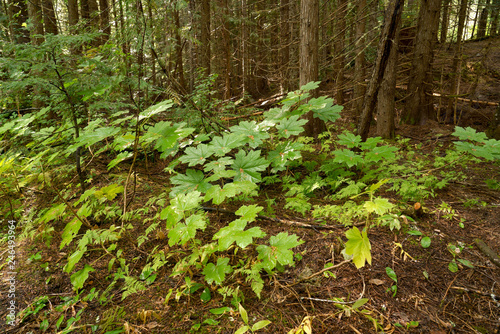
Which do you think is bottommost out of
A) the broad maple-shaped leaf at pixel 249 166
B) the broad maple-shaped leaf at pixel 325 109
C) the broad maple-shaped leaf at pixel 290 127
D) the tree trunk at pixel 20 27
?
the broad maple-shaped leaf at pixel 249 166

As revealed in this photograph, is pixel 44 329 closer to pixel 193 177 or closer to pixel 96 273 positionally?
pixel 96 273

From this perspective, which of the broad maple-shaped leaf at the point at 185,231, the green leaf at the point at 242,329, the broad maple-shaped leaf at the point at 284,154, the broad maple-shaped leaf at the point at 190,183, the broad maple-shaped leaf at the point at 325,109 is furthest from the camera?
the broad maple-shaped leaf at the point at 325,109

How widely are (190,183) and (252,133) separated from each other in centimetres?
91

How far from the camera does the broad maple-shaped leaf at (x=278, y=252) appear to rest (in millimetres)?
1724

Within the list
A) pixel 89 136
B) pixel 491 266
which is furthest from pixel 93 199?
pixel 491 266

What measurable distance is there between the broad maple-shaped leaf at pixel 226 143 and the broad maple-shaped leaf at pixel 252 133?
7cm

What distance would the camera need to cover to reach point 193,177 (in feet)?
7.69

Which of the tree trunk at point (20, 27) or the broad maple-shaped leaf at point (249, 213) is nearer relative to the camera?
the broad maple-shaped leaf at point (249, 213)

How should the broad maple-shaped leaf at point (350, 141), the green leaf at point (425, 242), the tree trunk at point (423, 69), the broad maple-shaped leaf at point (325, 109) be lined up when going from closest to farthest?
1. the green leaf at point (425, 242)
2. the broad maple-shaped leaf at point (325, 109)
3. the broad maple-shaped leaf at point (350, 141)
4. the tree trunk at point (423, 69)

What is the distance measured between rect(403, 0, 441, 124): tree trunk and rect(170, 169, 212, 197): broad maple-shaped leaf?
287 inches

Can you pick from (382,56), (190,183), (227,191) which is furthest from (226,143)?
(382,56)

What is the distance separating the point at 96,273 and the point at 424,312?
2.59m

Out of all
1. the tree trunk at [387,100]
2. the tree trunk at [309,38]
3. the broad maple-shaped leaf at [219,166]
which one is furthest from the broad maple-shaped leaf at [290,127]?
the tree trunk at [387,100]

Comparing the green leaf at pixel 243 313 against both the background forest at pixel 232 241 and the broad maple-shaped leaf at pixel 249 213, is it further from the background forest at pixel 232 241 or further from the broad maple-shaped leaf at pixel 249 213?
the broad maple-shaped leaf at pixel 249 213
